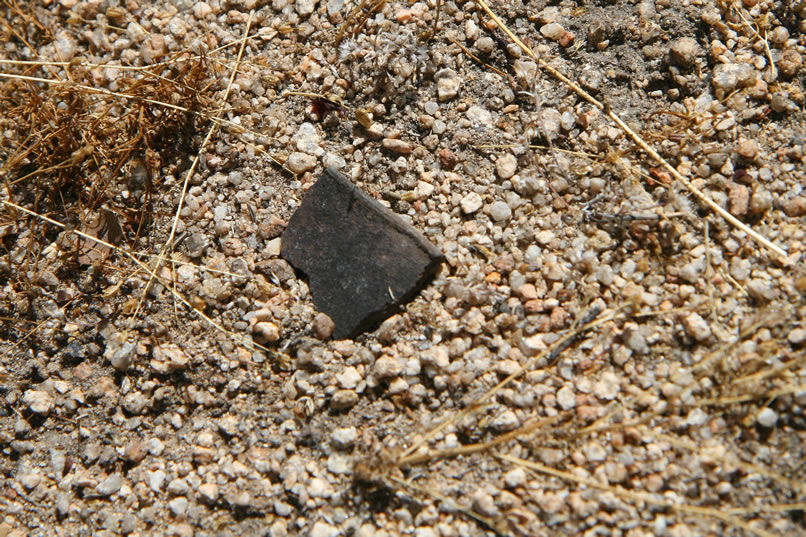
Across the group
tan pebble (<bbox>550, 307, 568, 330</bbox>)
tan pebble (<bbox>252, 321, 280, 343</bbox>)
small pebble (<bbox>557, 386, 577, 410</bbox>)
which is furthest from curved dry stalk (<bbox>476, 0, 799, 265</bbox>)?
tan pebble (<bbox>252, 321, 280, 343</bbox>)

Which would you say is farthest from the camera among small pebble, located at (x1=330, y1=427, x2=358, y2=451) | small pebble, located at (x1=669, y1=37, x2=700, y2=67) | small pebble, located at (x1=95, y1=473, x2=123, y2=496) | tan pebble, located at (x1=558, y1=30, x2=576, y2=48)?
tan pebble, located at (x1=558, y1=30, x2=576, y2=48)

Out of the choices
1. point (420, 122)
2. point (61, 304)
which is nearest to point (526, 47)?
point (420, 122)

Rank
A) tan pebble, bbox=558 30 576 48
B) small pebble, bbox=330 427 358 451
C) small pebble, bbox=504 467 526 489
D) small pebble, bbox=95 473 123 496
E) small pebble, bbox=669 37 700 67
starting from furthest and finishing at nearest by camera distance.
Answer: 1. tan pebble, bbox=558 30 576 48
2. small pebble, bbox=669 37 700 67
3. small pebble, bbox=95 473 123 496
4. small pebble, bbox=330 427 358 451
5. small pebble, bbox=504 467 526 489

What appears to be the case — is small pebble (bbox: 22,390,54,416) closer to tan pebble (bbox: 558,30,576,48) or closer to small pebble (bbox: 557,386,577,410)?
small pebble (bbox: 557,386,577,410)

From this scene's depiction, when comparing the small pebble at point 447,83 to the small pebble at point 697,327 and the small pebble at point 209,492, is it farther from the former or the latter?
the small pebble at point 209,492

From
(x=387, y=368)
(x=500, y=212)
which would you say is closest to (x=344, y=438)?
(x=387, y=368)

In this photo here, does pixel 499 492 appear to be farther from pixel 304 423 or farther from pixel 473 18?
pixel 473 18

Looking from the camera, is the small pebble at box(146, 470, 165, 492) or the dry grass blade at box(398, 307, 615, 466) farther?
the small pebble at box(146, 470, 165, 492)
